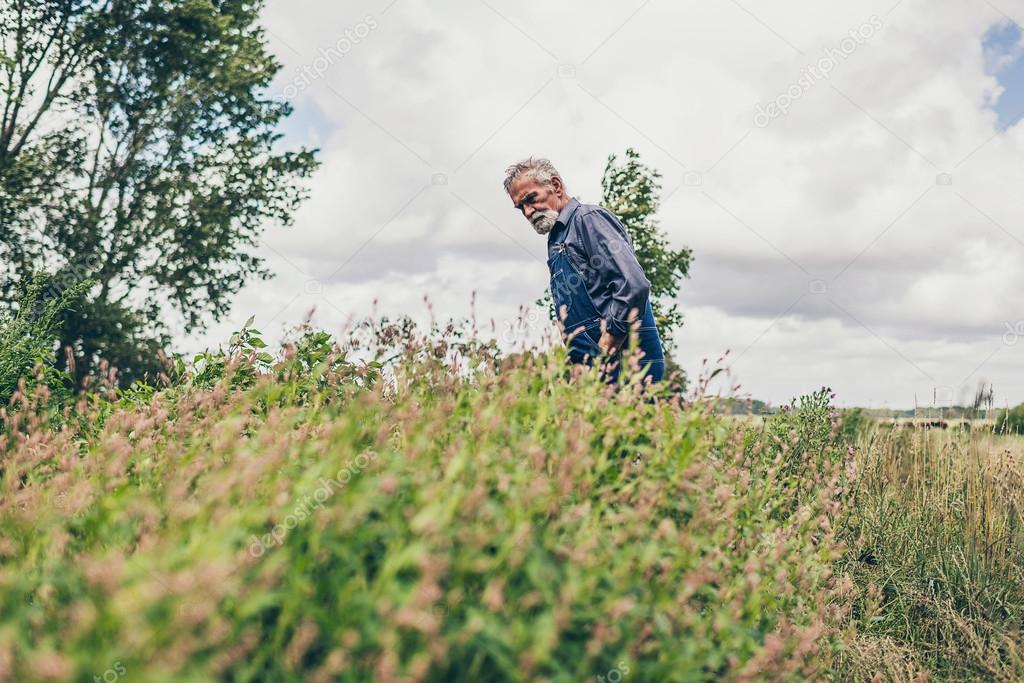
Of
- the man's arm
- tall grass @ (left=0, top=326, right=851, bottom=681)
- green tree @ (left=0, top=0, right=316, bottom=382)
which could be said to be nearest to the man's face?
the man's arm

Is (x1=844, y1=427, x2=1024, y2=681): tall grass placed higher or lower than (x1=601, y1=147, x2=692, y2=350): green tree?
lower

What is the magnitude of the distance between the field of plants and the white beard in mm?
1359

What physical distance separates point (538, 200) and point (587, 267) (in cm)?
69

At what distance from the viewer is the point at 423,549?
78.7 inches

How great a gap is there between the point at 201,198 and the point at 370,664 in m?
18.6

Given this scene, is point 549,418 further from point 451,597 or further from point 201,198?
point 201,198

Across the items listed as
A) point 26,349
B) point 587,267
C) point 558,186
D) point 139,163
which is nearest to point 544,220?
point 558,186

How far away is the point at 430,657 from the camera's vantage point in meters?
1.99

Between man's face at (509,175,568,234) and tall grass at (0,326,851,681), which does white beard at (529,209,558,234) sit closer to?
man's face at (509,175,568,234)

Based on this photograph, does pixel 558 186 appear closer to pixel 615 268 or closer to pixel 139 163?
pixel 615 268

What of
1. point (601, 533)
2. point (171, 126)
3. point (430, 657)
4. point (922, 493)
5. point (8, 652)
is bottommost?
point (8, 652)

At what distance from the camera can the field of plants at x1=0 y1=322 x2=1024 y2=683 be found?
6.40 ft

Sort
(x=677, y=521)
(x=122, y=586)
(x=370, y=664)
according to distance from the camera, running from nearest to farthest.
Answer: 1. (x=122, y=586)
2. (x=370, y=664)
3. (x=677, y=521)

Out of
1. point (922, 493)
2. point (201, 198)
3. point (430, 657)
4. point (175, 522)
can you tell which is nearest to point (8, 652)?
point (175, 522)
